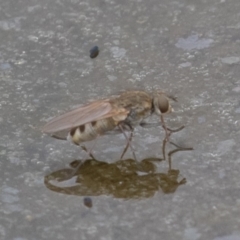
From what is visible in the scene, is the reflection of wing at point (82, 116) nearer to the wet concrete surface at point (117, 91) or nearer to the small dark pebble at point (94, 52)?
the wet concrete surface at point (117, 91)

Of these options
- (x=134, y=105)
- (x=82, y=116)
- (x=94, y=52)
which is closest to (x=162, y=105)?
(x=134, y=105)

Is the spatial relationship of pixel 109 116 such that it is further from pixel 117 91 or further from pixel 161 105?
pixel 117 91

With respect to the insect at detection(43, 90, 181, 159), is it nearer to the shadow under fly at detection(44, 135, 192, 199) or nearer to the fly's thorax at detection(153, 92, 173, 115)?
the fly's thorax at detection(153, 92, 173, 115)

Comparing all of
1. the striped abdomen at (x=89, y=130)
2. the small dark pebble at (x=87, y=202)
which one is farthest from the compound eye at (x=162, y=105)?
the small dark pebble at (x=87, y=202)

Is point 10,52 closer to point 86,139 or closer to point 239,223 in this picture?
point 86,139

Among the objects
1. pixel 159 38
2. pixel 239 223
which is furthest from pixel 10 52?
pixel 239 223

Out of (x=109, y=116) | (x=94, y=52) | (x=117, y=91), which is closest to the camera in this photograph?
(x=109, y=116)
